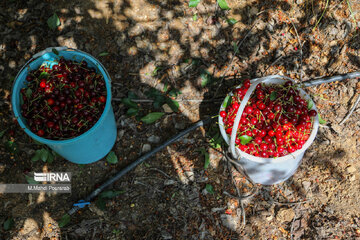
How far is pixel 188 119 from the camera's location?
319 centimetres

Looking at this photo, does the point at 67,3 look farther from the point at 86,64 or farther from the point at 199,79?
the point at 199,79

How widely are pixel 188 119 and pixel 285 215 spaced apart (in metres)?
1.35

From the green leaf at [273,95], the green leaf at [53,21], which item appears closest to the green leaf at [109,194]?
the green leaf at [273,95]

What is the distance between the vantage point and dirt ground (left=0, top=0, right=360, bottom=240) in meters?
2.80

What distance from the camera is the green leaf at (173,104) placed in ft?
10.2

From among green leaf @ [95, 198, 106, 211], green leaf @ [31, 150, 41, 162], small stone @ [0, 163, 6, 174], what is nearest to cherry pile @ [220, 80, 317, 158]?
green leaf @ [95, 198, 106, 211]

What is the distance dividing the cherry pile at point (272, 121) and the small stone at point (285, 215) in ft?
2.52

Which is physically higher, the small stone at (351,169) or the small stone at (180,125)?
the small stone at (351,169)

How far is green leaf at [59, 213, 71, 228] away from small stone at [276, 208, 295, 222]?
2010mm

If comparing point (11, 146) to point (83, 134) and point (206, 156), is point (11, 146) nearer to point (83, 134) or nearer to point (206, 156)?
point (83, 134)

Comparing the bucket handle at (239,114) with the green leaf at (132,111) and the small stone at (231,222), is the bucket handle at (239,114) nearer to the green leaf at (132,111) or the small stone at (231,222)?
the small stone at (231,222)

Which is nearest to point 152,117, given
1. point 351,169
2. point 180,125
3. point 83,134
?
point 180,125

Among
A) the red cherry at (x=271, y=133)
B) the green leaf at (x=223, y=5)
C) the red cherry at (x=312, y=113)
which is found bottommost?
the red cherry at (x=271, y=133)

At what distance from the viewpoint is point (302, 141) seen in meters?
2.35
